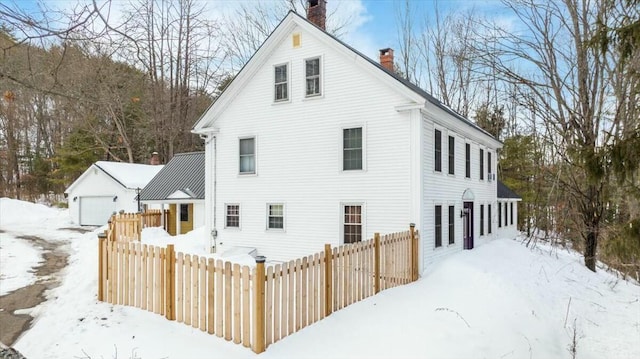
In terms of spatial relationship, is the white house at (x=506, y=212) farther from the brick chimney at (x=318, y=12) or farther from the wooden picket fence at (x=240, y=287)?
the wooden picket fence at (x=240, y=287)

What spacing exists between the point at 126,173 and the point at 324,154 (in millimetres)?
20112

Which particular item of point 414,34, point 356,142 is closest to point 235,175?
point 356,142

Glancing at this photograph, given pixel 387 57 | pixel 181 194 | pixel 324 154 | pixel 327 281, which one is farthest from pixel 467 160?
pixel 181 194

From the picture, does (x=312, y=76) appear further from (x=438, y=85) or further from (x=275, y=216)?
(x=438, y=85)

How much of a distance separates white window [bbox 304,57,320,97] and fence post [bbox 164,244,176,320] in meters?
8.20

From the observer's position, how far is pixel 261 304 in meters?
5.60

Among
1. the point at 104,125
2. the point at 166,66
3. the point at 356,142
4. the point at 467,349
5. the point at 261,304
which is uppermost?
the point at 166,66

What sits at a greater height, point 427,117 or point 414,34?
point 414,34

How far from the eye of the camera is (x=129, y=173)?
28188 millimetres

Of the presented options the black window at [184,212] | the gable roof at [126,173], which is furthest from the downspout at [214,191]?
the gable roof at [126,173]

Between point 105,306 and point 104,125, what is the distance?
3293cm

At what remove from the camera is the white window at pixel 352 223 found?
12.6 m

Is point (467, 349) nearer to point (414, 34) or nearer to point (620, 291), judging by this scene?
point (620, 291)

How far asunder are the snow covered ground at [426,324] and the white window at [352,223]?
8.14 feet
